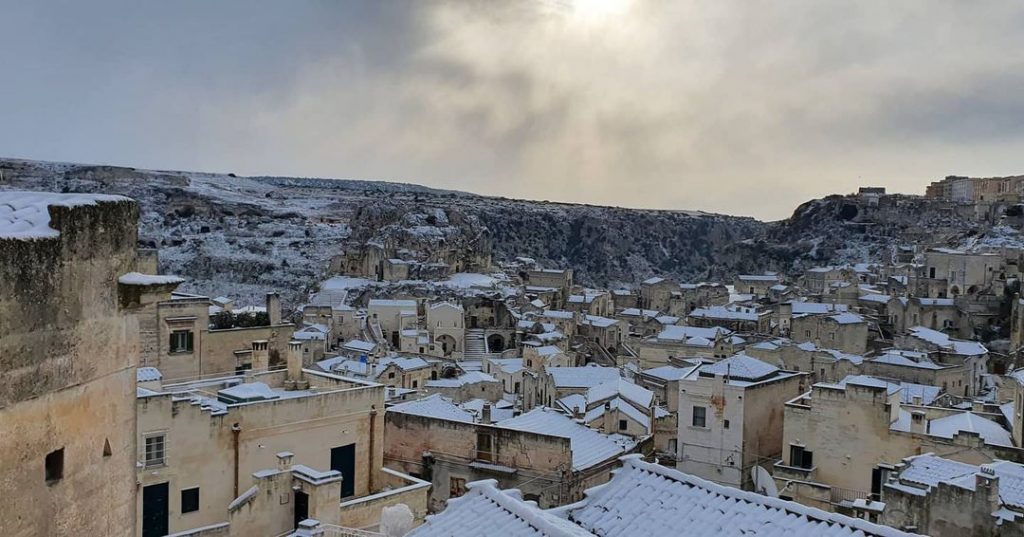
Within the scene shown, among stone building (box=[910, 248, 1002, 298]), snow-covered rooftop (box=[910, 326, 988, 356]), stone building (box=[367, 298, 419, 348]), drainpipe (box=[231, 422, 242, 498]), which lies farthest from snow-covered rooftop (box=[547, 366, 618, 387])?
Answer: stone building (box=[910, 248, 1002, 298])

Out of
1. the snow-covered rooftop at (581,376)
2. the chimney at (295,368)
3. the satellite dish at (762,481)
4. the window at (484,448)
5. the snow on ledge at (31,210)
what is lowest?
the snow-covered rooftop at (581,376)

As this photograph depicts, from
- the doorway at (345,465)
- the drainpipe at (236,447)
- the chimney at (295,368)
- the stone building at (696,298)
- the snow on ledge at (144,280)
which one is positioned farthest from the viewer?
the stone building at (696,298)

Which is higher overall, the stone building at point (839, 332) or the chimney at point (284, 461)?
the chimney at point (284, 461)

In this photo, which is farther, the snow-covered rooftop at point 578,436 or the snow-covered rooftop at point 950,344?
the snow-covered rooftop at point 950,344

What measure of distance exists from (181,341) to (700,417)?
15.7 meters

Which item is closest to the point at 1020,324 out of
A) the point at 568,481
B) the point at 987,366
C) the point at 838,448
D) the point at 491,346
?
the point at 987,366

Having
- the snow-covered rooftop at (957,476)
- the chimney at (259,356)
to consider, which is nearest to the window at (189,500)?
the chimney at (259,356)

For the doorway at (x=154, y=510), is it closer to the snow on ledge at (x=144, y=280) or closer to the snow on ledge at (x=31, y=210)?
the snow on ledge at (x=144, y=280)

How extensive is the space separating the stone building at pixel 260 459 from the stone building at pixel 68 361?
37.4 ft

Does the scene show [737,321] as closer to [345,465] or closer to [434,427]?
[434,427]

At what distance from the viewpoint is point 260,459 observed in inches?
654

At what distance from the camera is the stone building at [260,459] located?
15.0 metres

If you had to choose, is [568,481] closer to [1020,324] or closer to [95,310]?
[95,310]

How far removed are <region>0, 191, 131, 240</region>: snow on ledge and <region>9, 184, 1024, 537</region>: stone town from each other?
0.01 meters
